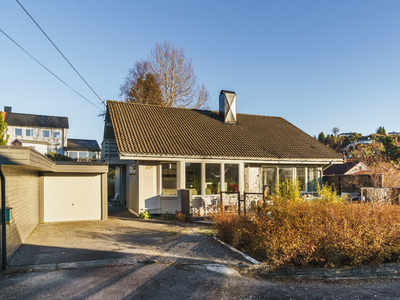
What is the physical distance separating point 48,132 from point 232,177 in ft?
122

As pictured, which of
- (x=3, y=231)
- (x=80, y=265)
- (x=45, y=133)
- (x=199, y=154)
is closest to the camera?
(x=3, y=231)

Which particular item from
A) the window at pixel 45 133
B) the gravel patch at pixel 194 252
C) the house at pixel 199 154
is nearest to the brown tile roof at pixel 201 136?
the house at pixel 199 154

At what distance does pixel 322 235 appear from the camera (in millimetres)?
6504

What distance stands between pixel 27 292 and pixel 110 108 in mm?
12528

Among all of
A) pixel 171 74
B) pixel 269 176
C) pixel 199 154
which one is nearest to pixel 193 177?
pixel 199 154

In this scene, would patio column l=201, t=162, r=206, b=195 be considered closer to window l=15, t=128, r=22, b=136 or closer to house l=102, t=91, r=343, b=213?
house l=102, t=91, r=343, b=213

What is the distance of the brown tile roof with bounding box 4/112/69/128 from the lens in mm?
41972

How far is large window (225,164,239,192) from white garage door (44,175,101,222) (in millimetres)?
5952

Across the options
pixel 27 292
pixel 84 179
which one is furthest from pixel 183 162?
pixel 27 292

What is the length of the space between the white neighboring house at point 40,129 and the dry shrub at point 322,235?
136ft

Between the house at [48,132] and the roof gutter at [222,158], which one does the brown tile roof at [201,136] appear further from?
the house at [48,132]

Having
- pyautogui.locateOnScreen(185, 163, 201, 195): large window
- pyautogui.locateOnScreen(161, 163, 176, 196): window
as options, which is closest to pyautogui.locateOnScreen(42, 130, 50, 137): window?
pyautogui.locateOnScreen(161, 163, 176, 196): window

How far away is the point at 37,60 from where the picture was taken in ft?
40.9

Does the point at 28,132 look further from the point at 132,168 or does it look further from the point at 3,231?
the point at 3,231
